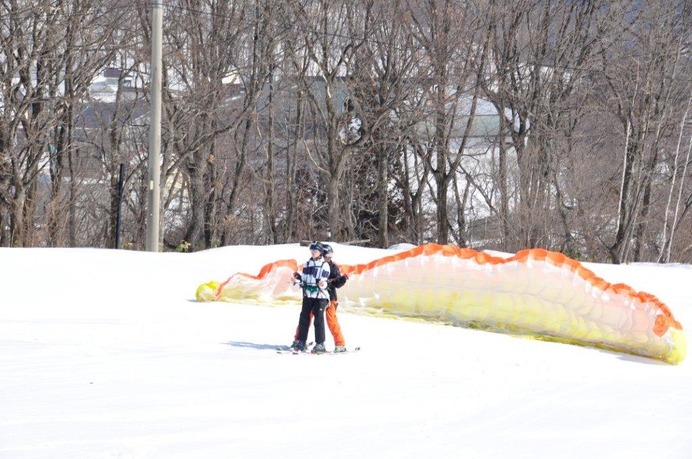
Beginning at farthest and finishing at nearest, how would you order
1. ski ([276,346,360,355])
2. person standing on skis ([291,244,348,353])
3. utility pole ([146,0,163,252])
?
utility pole ([146,0,163,252])
person standing on skis ([291,244,348,353])
ski ([276,346,360,355])

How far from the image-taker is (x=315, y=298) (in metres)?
11.2

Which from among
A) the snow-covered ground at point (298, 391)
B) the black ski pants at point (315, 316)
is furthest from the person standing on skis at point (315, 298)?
the snow-covered ground at point (298, 391)

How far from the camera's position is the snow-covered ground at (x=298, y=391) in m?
7.18

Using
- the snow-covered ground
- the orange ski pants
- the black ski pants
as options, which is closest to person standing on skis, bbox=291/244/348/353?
the orange ski pants

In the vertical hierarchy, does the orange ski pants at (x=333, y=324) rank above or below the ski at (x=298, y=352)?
above

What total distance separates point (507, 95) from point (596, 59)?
357cm

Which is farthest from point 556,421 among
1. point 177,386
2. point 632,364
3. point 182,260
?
point 182,260

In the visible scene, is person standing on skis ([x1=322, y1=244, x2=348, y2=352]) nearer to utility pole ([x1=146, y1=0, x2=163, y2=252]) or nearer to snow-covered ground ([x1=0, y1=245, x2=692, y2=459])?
snow-covered ground ([x1=0, y1=245, x2=692, y2=459])

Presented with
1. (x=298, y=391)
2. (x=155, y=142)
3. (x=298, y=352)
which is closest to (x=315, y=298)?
(x=298, y=352)

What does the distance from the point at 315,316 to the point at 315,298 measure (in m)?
0.22

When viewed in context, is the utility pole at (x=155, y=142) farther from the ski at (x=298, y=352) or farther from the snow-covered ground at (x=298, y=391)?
the ski at (x=298, y=352)

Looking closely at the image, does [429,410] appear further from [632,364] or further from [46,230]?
[46,230]

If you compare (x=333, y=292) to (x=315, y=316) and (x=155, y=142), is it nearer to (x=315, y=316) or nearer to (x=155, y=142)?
(x=315, y=316)

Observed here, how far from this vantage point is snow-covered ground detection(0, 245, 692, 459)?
718 centimetres
